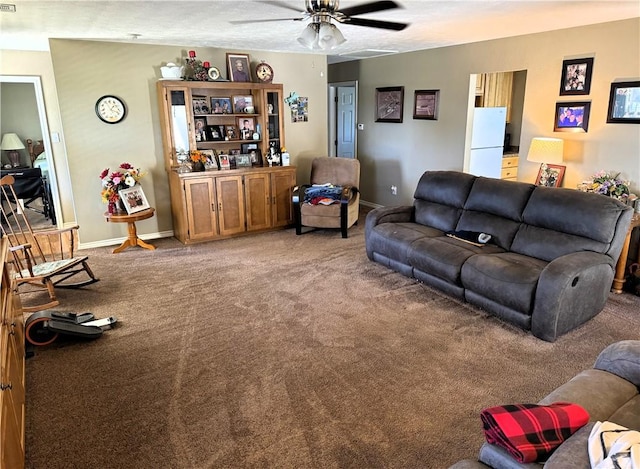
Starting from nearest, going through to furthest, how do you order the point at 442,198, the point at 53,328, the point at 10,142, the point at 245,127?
the point at 53,328
the point at 442,198
the point at 245,127
the point at 10,142

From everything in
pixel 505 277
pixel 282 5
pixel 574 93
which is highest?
pixel 282 5

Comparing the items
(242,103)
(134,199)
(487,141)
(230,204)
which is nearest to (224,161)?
(230,204)

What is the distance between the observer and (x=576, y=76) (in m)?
4.35

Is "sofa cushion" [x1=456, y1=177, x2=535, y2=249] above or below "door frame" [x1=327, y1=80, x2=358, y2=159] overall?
below

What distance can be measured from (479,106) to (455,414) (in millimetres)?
5006

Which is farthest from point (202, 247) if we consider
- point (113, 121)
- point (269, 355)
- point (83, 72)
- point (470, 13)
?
point (470, 13)

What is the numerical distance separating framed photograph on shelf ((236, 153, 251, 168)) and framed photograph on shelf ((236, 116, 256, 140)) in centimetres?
24

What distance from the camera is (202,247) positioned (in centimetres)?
531

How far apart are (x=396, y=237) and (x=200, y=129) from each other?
2981 mm

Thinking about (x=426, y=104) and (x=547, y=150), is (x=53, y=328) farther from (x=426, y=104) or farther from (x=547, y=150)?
(x=426, y=104)

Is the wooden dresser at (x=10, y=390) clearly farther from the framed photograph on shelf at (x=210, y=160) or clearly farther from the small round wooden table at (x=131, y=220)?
the framed photograph on shelf at (x=210, y=160)

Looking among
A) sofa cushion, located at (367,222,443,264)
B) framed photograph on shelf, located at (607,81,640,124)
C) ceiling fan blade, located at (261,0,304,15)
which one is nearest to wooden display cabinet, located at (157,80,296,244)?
sofa cushion, located at (367,222,443,264)

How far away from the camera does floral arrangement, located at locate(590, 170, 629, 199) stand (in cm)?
394

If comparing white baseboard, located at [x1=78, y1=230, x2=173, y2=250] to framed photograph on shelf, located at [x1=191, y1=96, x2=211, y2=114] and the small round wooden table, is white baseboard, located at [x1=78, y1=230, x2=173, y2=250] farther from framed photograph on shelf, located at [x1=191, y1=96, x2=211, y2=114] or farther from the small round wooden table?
framed photograph on shelf, located at [x1=191, y1=96, x2=211, y2=114]
